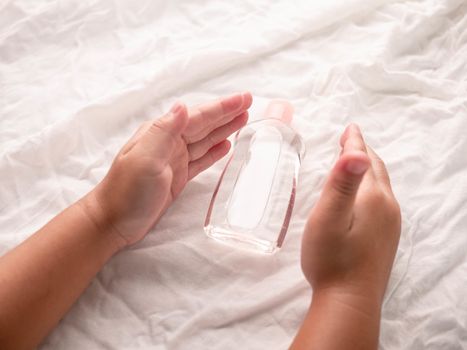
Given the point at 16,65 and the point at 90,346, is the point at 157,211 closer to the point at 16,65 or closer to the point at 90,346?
the point at 90,346

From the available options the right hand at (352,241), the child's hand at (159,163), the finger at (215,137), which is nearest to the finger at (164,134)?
the child's hand at (159,163)

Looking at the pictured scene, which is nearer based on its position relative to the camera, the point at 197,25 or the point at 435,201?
the point at 435,201

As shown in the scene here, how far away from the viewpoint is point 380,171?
0.76 meters

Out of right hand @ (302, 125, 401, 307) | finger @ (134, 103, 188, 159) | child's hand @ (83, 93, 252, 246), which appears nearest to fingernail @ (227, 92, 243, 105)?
child's hand @ (83, 93, 252, 246)

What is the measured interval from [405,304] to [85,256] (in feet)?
1.45

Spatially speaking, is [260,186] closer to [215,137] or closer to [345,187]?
[215,137]

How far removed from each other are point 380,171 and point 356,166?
0.70ft

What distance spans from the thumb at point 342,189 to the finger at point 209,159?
254 millimetres

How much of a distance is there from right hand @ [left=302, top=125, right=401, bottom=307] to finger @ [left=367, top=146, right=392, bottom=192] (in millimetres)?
28

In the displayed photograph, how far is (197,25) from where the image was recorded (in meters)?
1.01

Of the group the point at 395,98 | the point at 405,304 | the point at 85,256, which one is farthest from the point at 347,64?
the point at 85,256

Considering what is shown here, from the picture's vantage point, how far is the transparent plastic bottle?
2.56ft

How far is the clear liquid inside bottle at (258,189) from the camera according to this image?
78 centimetres

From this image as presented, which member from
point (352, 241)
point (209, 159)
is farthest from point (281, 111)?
point (352, 241)
